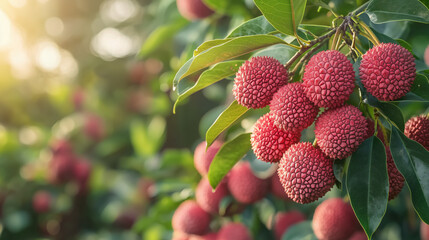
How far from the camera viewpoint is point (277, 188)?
4.90 feet

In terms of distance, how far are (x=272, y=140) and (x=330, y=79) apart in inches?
6.7

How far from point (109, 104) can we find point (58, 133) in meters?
0.52

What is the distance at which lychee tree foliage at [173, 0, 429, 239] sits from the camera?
852 millimetres

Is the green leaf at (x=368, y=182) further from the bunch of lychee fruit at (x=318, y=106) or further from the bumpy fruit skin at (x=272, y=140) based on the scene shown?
the bumpy fruit skin at (x=272, y=140)

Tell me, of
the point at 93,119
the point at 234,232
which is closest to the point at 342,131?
the point at 234,232

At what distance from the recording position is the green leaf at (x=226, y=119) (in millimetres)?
1000

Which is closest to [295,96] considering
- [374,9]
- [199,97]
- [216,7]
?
[374,9]

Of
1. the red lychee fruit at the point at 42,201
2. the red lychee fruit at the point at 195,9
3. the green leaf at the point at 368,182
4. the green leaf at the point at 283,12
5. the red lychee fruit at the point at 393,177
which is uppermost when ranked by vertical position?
the green leaf at the point at 283,12

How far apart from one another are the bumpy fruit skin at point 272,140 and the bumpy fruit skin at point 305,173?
0.03 m

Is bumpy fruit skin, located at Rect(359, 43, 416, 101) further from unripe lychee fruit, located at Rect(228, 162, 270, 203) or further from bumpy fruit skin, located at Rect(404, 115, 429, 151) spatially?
unripe lychee fruit, located at Rect(228, 162, 270, 203)

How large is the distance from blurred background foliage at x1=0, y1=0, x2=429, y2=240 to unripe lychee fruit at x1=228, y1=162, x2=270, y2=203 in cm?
38

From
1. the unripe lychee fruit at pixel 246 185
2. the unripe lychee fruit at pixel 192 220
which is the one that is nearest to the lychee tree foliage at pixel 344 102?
the unripe lychee fruit at pixel 246 185

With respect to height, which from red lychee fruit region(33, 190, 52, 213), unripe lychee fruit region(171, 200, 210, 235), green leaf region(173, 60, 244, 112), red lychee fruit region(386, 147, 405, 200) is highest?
green leaf region(173, 60, 244, 112)

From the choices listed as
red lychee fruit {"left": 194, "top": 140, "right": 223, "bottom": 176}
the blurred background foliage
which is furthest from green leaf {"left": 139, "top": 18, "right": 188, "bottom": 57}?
red lychee fruit {"left": 194, "top": 140, "right": 223, "bottom": 176}
